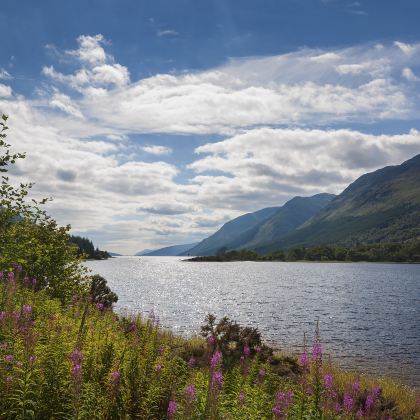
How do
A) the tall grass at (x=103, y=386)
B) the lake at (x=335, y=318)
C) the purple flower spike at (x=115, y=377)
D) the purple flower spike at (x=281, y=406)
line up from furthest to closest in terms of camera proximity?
the lake at (x=335, y=318) → the purple flower spike at (x=281, y=406) → the purple flower spike at (x=115, y=377) → the tall grass at (x=103, y=386)

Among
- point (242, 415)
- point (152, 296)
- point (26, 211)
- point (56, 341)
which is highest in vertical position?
point (26, 211)

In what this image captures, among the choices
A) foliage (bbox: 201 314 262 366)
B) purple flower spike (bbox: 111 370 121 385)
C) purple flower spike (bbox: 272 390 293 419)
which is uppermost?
purple flower spike (bbox: 111 370 121 385)

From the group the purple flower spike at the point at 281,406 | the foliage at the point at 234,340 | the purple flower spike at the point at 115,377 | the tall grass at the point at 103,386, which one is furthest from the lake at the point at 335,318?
the purple flower spike at the point at 115,377

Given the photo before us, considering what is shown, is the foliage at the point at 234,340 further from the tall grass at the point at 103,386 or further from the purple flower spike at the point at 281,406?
the purple flower spike at the point at 281,406

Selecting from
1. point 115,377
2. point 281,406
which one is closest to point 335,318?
point 281,406

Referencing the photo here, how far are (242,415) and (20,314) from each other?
20.7 feet

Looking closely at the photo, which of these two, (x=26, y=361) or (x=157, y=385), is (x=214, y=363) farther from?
(x=26, y=361)

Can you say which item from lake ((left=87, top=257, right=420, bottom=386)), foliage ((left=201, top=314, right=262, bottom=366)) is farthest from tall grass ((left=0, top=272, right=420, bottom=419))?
lake ((left=87, top=257, right=420, bottom=386))

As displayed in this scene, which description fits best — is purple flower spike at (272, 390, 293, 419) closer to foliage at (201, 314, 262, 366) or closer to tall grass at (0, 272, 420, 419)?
tall grass at (0, 272, 420, 419)

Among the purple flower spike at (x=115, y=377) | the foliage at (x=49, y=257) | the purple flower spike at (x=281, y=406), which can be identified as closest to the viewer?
the purple flower spike at (x=115, y=377)

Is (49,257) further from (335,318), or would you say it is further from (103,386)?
(335,318)

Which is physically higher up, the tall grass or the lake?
the tall grass

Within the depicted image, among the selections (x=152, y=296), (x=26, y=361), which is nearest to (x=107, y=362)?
(x=26, y=361)

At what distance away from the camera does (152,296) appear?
98.9 m
